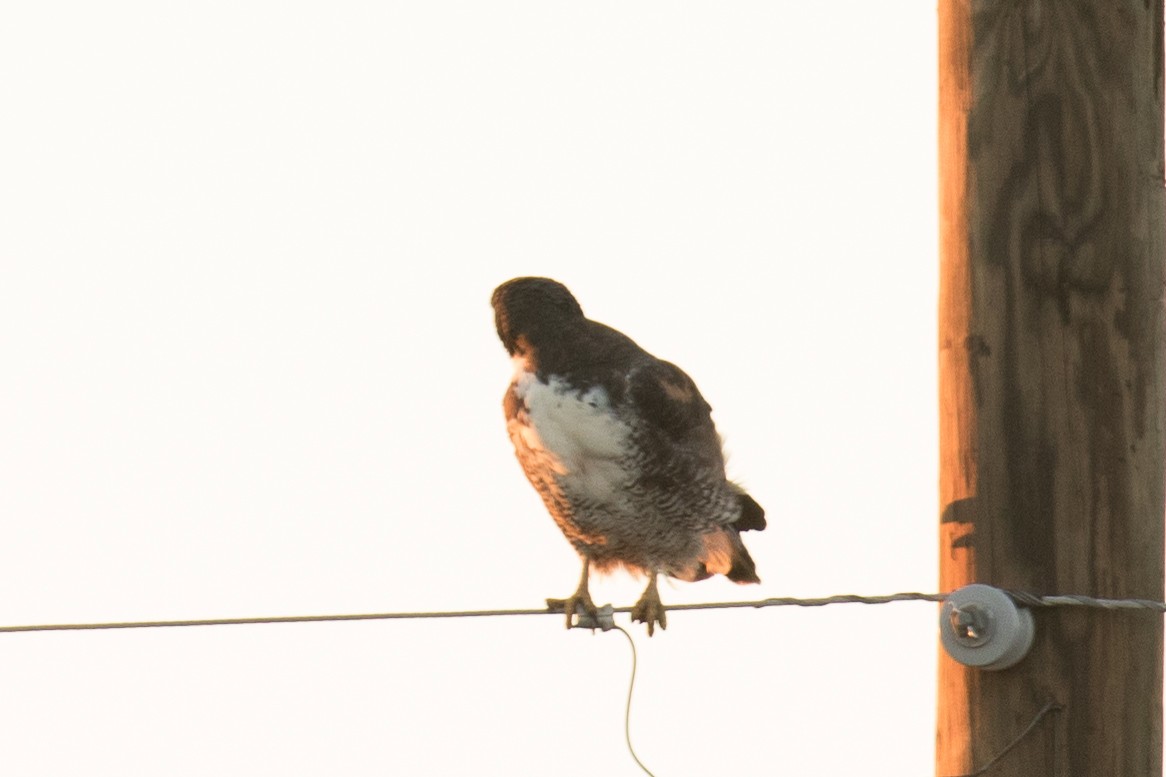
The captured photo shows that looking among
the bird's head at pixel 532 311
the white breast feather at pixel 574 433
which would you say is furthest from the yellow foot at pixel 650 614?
the bird's head at pixel 532 311

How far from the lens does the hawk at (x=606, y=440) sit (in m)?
5.32

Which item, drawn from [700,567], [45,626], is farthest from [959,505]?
[700,567]

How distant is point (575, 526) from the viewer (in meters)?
5.67

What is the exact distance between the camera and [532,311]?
5.51 m

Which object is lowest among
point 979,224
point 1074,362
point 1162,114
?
point 1074,362

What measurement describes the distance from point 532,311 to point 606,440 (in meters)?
0.47

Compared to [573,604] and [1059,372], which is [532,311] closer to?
[573,604]

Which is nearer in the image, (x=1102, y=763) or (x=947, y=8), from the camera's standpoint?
(x=1102, y=763)

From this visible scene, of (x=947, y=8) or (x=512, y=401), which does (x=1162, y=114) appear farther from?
(x=512, y=401)

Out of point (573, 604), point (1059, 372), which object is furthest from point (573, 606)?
point (1059, 372)

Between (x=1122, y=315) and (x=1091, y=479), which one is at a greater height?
(x=1122, y=315)

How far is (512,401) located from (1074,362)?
2.33m

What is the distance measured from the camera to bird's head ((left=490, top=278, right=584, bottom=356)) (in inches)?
216

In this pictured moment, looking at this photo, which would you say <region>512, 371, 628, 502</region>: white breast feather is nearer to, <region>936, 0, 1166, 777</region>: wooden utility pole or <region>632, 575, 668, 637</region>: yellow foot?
<region>632, 575, 668, 637</region>: yellow foot
